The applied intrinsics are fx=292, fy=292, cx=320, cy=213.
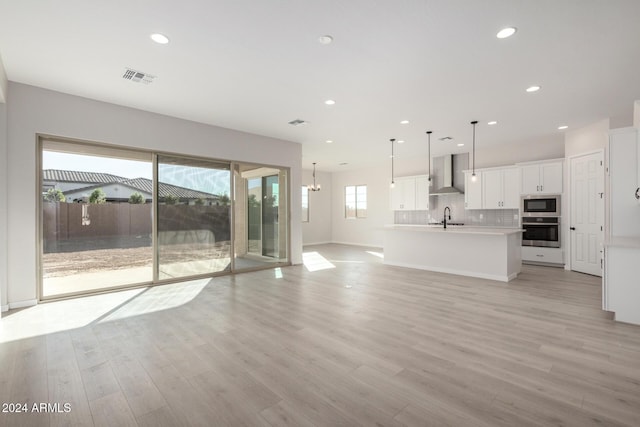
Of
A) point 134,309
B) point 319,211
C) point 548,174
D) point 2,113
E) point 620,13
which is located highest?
point 620,13

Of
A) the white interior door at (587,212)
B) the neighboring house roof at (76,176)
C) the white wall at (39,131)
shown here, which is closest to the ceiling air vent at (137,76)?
the white wall at (39,131)

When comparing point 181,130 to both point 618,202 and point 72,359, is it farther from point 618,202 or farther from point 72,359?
point 618,202

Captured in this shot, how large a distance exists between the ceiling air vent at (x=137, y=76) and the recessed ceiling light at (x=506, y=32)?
3.99 metres

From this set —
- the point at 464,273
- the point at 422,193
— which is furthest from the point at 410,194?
the point at 464,273

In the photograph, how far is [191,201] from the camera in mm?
5613

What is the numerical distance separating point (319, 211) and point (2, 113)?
9.27 m

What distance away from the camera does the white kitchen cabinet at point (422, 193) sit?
29.8ft

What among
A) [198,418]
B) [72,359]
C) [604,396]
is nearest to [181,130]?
[72,359]

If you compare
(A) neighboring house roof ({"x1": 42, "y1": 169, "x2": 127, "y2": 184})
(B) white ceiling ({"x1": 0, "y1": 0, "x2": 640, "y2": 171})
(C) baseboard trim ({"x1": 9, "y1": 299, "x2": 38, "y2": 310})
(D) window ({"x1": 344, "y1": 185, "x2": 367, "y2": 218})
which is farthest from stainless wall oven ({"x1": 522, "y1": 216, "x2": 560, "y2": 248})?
(C) baseboard trim ({"x1": 9, "y1": 299, "x2": 38, "y2": 310})

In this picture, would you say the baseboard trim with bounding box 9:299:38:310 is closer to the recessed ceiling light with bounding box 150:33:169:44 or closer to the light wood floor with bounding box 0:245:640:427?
the light wood floor with bounding box 0:245:640:427

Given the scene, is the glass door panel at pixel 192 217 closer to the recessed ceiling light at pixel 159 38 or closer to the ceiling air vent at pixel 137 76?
the ceiling air vent at pixel 137 76

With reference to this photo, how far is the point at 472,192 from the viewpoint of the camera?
316 inches

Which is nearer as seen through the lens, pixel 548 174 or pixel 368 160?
pixel 548 174

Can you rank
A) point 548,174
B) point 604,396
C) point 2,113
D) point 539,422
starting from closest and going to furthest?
point 539,422, point 604,396, point 2,113, point 548,174
